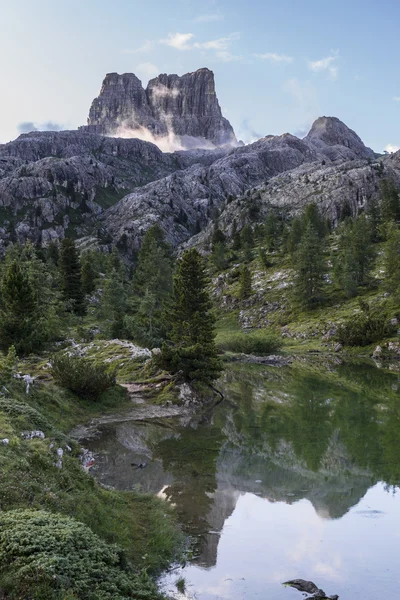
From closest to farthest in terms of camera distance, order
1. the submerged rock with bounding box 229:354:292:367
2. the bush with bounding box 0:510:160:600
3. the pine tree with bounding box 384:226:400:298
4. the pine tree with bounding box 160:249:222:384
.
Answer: the bush with bounding box 0:510:160:600
the pine tree with bounding box 160:249:222:384
the submerged rock with bounding box 229:354:292:367
the pine tree with bounding box 384:226:400:298

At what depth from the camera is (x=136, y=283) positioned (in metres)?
109

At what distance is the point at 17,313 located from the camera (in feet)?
140

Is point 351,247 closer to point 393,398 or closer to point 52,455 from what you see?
point 393,398

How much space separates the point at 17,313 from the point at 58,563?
122 feet

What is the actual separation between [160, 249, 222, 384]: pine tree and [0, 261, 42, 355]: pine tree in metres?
14.2

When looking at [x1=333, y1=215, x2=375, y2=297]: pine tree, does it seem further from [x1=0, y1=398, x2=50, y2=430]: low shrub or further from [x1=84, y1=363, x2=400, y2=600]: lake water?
[x1=0, y1=398, x2=50, y2=430]: low shrub

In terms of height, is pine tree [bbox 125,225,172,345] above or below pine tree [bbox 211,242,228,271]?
below

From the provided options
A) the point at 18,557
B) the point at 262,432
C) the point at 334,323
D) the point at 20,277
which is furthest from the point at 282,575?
the point at 334,323

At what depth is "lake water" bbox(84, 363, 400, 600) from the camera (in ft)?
43.2

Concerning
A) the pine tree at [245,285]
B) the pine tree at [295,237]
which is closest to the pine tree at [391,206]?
the pine tree at [295,237]

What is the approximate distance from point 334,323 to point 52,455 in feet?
243

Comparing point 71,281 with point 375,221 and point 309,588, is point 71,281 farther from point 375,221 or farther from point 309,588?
point 375,221

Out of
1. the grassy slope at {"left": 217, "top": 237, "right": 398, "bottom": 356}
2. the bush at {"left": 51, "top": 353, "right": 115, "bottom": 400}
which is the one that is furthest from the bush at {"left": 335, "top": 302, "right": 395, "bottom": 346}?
the bush at {"left": 51, "top": 353, "right": 115, "bottom": 400}

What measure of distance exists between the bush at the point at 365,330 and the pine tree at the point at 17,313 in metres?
53.8
